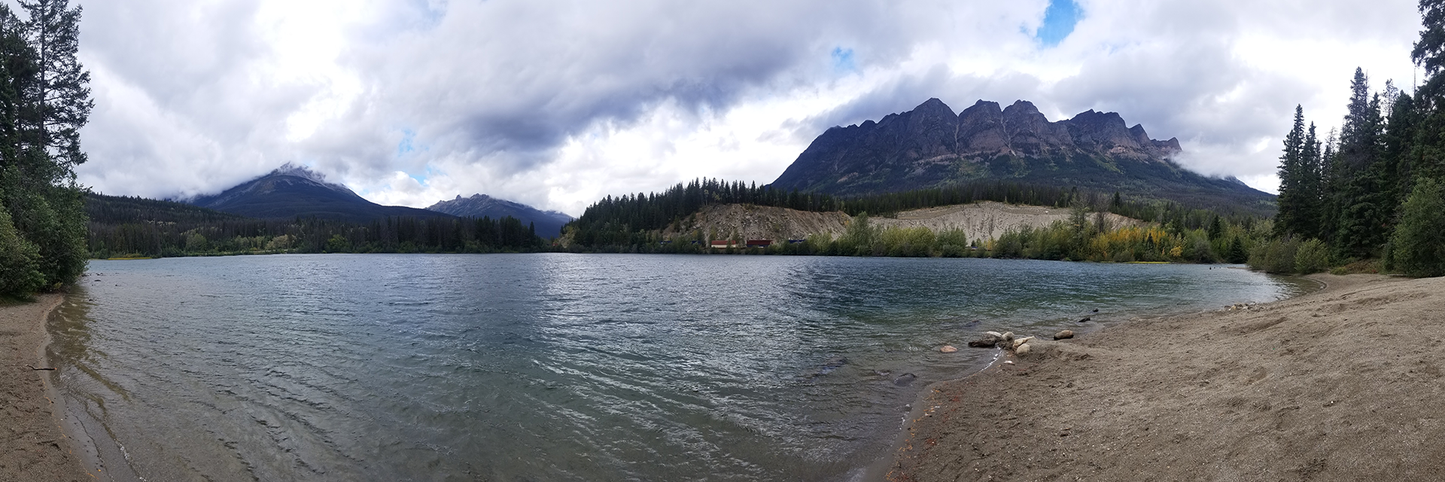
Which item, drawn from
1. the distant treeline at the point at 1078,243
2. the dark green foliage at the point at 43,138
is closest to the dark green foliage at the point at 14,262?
the dark green foliage at the point at 43,138

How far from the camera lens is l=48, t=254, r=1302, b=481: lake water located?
11773 millimetres

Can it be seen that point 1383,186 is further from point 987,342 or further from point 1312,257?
point 987,342

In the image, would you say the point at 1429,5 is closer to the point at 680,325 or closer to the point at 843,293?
the point at 843,293

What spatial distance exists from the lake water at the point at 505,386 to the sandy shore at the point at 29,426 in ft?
2.00

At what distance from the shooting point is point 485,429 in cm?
1384

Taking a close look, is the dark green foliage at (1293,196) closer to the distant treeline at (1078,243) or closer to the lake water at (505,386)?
the distant treeline at (1078,243)

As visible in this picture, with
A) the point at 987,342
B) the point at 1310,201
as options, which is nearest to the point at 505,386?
the point at 987,342

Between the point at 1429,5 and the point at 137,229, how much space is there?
300267 millimetres

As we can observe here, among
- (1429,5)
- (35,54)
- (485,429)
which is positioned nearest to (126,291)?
(35,54)

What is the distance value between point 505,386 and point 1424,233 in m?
62.4

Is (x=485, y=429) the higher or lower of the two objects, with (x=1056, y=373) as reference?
lower

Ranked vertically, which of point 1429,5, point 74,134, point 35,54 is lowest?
point 74,134

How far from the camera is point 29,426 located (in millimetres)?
11727

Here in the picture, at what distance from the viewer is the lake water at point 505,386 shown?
1177 centimetres
